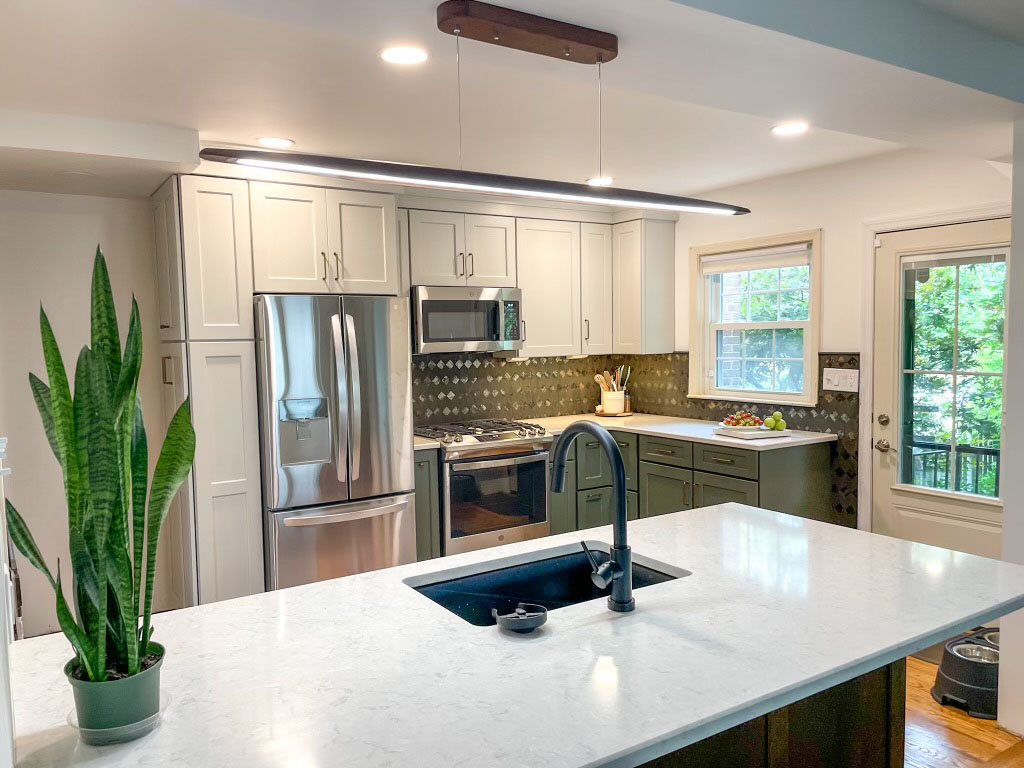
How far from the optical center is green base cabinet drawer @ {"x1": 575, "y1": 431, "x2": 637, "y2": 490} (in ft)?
15.2

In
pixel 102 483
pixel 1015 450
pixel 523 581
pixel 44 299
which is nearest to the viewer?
→ pixel 102 483

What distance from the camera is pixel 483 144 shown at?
11.5 ft

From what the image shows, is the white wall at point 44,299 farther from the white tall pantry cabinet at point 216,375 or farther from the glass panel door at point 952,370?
the glass panel door at point 952,370

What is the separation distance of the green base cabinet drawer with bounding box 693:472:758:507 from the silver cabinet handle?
168 centimetres

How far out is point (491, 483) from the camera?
425 centimetres

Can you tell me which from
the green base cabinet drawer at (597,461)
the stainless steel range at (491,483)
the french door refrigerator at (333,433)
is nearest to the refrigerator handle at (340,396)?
the french door refrigerator at (333,433)

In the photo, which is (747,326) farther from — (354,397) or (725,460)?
(354,397)

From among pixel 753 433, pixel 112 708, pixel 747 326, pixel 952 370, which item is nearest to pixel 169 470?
pixel 112 708

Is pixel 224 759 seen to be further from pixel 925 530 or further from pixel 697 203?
pixel 925 530

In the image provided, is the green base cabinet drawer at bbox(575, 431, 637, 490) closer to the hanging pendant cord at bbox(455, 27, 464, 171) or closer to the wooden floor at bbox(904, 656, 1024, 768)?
the wooden floor at bbox(904, 656, 1024, 768)

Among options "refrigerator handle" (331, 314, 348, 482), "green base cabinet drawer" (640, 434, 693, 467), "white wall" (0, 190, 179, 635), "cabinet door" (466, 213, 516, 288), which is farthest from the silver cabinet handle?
"green base cabinet drawer" (640, 434, 693, 467)

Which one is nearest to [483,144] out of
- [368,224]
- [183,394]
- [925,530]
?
[368,224]

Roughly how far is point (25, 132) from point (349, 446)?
184 centimetres

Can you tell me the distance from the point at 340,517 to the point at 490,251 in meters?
1.86
